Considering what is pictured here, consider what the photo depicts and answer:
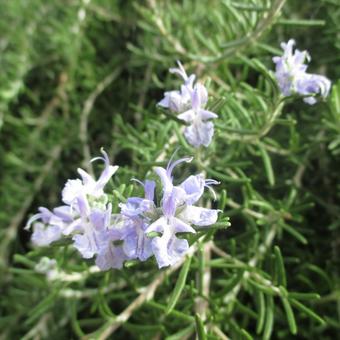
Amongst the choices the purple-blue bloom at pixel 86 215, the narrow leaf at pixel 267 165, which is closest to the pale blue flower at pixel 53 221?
the purple-blue bloom at pixel 86 215

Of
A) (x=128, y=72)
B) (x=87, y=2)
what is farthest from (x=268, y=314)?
(x=87, y=2)

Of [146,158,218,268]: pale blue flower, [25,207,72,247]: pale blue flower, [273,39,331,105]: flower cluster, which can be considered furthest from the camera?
[273,39,331,105]: flower cluster

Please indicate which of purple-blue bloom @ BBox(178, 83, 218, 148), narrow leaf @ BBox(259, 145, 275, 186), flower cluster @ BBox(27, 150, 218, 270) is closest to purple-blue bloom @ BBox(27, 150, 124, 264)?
flower cluster @ BBox(27, 150, 218, 270)

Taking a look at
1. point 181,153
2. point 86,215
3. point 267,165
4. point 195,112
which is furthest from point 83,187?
point 267,165

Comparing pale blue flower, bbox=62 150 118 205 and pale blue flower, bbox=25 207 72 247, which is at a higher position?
pale blue flower, bbox=62 150 118 205

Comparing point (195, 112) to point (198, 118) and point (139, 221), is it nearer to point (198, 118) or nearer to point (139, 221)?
point (198, 118)

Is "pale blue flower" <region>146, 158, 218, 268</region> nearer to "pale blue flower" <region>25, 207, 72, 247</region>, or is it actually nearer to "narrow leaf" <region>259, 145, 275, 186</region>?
"pale blue flower" <region>25, 207, 72, 247</region>

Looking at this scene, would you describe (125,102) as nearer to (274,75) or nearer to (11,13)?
(11,13)
